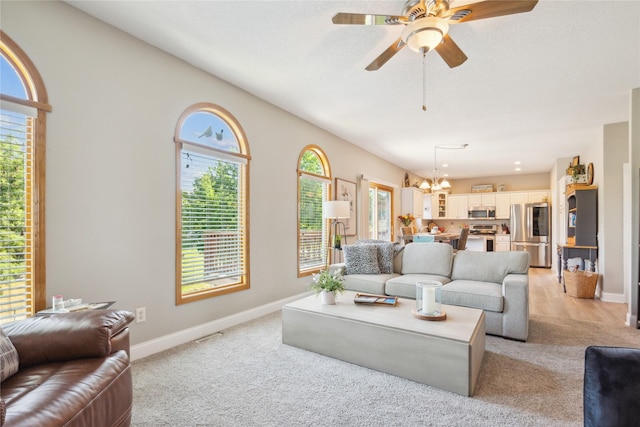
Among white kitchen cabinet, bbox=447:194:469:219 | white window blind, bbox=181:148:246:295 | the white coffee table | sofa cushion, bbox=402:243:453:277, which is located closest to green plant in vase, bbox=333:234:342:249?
sofa cushion, bbox=402:243:453:277

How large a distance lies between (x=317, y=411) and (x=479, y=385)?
3.74 ft

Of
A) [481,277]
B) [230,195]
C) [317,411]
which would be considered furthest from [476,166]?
[317,411]

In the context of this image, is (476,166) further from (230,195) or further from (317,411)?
(317,411)

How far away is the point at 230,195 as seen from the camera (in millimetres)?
3457

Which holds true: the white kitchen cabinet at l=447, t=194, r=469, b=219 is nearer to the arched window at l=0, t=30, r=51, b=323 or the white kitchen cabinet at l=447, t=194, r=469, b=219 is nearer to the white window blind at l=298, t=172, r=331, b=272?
the white window blind at l=298, t=172, r=331, b=272

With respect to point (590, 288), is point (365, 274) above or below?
above

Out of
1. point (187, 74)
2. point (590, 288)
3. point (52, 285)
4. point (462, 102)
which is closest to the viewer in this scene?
point (52, 285)

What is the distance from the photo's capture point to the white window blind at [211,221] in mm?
3008

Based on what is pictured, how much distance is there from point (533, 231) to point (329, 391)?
821cm

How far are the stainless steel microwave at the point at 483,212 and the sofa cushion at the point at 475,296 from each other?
6419mm

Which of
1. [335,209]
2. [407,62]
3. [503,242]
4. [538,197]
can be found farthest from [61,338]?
[538,197]

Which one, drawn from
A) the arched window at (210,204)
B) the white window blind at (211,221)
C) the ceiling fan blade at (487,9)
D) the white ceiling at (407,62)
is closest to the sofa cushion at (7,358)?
Answer: the arched window at (210,204)

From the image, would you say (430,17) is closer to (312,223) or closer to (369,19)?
(369,19)

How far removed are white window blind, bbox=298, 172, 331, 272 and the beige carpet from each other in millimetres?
1962
